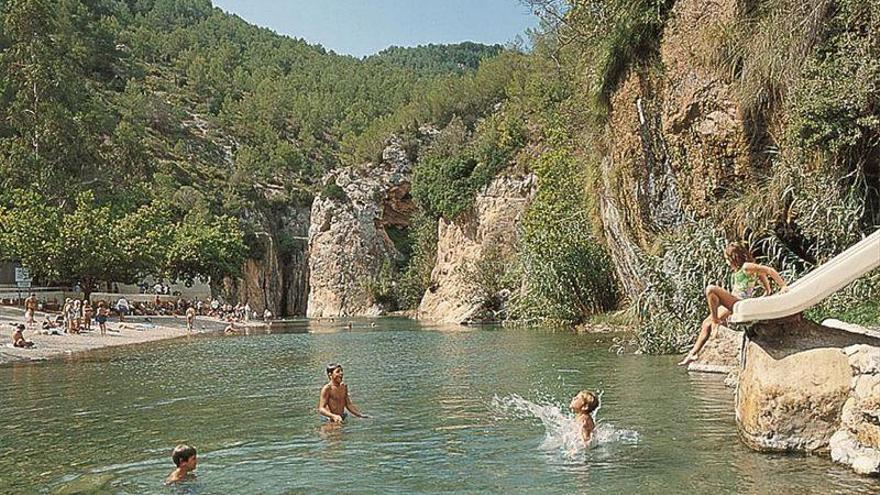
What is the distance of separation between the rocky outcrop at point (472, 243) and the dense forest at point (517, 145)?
1.40m

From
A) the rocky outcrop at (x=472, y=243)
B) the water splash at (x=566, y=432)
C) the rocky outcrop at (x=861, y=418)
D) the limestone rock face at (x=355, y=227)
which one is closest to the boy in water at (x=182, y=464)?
the water splash at (x=566, y=432)

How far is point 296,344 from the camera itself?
33.5m

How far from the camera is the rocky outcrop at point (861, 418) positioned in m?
8.16

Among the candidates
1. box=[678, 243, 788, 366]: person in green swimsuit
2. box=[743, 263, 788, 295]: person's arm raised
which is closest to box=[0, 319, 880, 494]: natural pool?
box=[678, 243, 788, 366]: person in green swimsuit

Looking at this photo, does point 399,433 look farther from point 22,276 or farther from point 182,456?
point 22,276

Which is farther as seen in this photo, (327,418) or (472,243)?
(472,243)

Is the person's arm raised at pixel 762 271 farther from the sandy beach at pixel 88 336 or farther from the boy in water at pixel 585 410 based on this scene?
the sandy beach at pixel 88 336

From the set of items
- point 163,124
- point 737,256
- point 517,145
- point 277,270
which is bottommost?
point 737,256

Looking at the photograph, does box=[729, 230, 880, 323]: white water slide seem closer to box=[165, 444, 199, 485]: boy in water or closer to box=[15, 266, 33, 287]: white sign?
box=[165, 444, 199, 485]: boy in water

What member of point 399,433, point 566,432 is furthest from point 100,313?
point 566,432

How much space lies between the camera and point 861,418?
27.2 ft

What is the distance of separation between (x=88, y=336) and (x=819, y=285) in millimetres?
34006

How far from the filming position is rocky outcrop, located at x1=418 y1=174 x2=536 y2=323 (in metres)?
54.6

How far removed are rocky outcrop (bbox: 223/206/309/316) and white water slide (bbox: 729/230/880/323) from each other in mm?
71885
